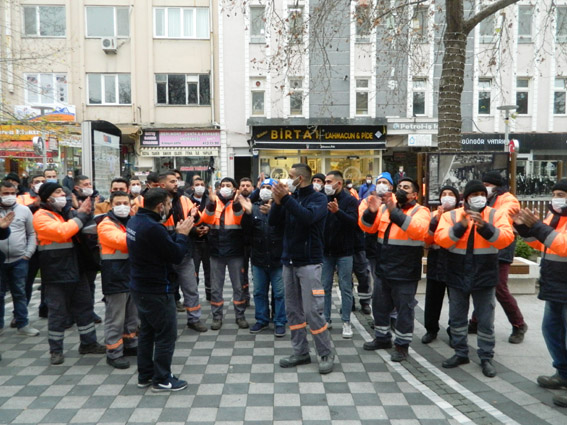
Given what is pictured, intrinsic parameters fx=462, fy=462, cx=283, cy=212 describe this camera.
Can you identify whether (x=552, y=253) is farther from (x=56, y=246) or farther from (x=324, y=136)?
(x=324, y=136)

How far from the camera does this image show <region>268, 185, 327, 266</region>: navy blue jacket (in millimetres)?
4926

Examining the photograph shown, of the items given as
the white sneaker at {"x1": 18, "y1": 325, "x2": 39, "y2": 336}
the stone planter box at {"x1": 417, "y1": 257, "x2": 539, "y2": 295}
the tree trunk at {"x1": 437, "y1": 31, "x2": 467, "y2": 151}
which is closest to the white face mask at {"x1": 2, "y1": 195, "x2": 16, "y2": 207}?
the white sneaker at {"x1": 18, "y1": 325, "x2": 39, "y2": 336}

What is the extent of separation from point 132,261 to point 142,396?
1285mm

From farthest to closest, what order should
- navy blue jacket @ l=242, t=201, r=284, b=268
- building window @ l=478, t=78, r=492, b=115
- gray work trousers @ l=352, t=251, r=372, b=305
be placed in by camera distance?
1. building window @ l=478, t=78, r=492, b=115
2. gray work trousers @ l=352, t=251, r=372, b=305
3. navy blue jacket @ l=242, t=201, r=284, b=268

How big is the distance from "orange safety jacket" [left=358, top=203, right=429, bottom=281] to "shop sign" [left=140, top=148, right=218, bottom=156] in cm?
1717

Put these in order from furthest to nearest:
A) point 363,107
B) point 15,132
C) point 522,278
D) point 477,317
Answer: point 363,107 → point 15,132 → point 522,278 → point 477,317

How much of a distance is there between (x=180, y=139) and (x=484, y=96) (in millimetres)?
14697

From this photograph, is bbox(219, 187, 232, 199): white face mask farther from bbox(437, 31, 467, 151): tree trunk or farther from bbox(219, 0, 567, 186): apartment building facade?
bbox(219, 0, 567, 186): apartment building facade

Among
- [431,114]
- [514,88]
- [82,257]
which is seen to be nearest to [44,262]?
[82,257]

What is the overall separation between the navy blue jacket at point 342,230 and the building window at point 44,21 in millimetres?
19934

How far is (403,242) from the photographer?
5.12 m

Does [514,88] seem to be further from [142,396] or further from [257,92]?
[142,396]

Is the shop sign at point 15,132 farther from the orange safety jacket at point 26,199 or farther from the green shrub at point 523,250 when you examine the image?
the green shrub at point 523,250

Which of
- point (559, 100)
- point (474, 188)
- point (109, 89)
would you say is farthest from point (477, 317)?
point (559, 100)
